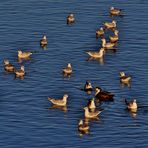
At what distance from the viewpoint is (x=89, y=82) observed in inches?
4018

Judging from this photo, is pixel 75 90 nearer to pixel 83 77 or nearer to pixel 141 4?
pixel 83 77

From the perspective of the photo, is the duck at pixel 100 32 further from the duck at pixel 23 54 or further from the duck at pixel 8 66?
the duck at pixel 8 66

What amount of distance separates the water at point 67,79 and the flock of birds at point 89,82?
0.68 meters

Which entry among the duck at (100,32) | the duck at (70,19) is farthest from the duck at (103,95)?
the duck at (70,19)

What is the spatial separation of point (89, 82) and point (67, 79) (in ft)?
9.38

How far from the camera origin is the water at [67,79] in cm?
8888

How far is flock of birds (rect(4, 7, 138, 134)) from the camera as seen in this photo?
9388cm

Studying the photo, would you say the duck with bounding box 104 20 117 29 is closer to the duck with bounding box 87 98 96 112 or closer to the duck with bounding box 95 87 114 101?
the duck with bounding box 95 87 114 101

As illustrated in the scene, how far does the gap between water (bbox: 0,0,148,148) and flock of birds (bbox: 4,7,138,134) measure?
68cm

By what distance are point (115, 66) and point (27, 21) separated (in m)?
20.0

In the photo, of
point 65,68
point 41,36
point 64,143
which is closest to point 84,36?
point 41,36

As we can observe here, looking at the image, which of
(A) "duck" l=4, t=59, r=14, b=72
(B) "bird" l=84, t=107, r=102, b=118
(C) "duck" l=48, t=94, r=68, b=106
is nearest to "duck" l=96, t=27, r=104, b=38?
(A) "duck" l=4, t=59, r=14, b=72

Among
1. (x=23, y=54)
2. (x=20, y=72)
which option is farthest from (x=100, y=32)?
(x=20, y=72)

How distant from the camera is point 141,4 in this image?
131 metres
